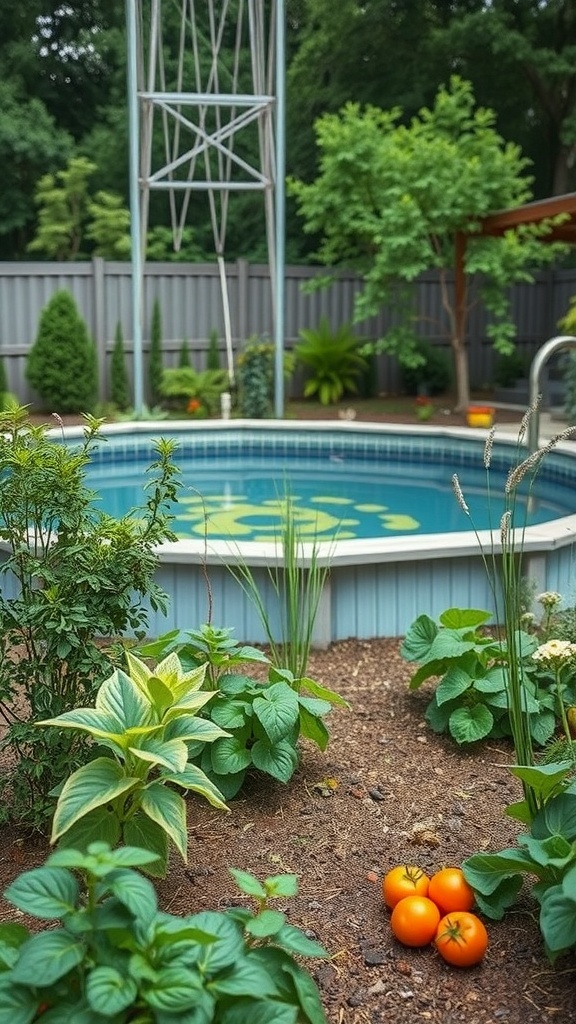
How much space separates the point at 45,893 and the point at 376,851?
98 centimetres

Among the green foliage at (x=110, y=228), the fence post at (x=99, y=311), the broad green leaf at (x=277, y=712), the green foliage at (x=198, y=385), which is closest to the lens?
the broad green leaf at (x=277, y=712)

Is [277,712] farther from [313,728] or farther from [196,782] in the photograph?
[196,782]

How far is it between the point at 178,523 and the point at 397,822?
3.78 meters

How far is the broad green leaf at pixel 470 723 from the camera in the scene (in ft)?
9.15

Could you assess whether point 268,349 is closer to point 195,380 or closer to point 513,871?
point 195,380

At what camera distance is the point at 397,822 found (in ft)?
8.07

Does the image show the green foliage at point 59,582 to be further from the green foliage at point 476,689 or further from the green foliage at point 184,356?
the green foliage at point 184,356

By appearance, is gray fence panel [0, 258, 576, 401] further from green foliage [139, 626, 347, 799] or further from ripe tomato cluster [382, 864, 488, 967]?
ripe tomato cluster [382, 864, 488, 967]

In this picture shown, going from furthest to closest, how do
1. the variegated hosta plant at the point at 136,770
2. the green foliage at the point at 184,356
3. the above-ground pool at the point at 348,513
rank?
the green foliage at the point at 184,356 → the above-ground pool at the point at 348,513 → the variegated hosta plant at the point at 136,770

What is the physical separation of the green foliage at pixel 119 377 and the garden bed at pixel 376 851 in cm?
808

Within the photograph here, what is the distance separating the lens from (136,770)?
6.70ft

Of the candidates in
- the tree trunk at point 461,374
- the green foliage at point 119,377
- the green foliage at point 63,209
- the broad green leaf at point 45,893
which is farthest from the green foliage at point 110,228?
the broad green leaf at point 45,893

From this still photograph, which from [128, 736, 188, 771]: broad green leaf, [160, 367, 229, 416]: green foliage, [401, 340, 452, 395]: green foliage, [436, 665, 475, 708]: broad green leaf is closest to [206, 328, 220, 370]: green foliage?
[160, 367, 229, 416]: green foliage

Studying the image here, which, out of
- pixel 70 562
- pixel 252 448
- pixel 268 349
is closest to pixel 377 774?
pixel 70 562
